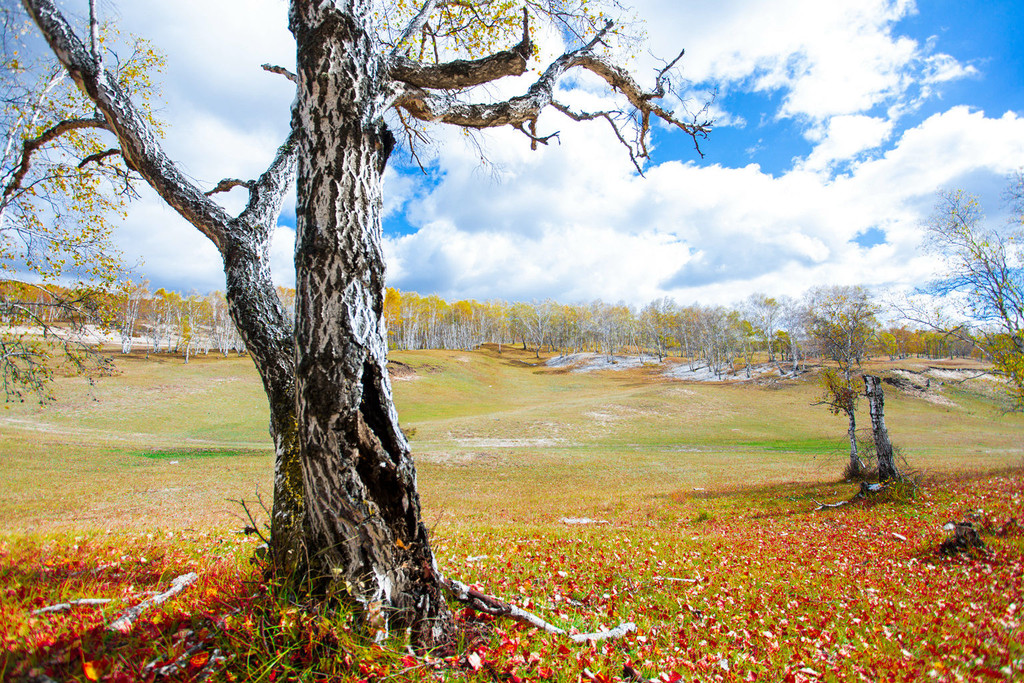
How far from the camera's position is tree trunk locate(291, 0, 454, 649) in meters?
3.05

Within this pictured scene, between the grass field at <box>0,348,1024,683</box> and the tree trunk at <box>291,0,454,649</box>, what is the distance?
1.18 ft

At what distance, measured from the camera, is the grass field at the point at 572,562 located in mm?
2789

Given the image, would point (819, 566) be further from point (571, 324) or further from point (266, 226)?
point (571, 324)

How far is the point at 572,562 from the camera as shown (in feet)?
22.2

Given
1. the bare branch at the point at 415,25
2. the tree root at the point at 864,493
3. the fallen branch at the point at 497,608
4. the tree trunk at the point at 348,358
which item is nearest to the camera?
the tree trunk at the point at 348,358

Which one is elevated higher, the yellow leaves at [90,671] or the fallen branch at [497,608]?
the yellow leaves at [90,671]

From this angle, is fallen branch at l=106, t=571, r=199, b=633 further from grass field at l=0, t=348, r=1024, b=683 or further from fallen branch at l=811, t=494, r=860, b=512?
fallen branch at l=811, t=494, r=860, b=512

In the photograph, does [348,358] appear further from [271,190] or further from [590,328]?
[590,328]

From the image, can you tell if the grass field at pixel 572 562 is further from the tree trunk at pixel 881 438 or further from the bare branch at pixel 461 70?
the bare branch at pixel 461 70

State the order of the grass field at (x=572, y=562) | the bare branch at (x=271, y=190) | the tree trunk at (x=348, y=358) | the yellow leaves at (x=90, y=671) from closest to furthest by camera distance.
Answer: the yellow leaves at (x=90, y=671) < the grass field at (x=572, y=562) < the tree trunk at (x=348, y=358) < the bare branch at (x=271, y=190)

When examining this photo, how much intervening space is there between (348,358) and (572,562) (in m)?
5.47

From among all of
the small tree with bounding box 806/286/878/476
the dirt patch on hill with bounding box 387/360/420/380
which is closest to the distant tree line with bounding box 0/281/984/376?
the small tree with bounding box 806/286/878/476

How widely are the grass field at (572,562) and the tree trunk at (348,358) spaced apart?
360 millimetres

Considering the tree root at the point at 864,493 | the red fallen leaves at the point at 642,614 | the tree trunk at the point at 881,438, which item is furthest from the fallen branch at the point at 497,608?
the tree trunk at the point at 881,438
